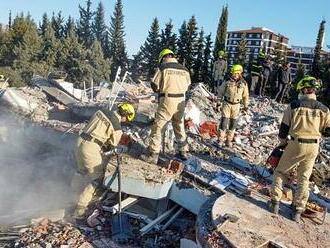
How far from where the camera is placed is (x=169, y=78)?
22.2 ft

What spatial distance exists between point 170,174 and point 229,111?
2406 mm

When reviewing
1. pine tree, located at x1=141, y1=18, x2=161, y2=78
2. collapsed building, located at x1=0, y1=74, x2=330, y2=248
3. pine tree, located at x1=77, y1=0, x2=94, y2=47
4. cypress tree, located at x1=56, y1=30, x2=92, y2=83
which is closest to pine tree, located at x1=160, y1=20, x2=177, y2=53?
Answer: pine tree, located at x1=141, y1=18, x2=161, y2=78

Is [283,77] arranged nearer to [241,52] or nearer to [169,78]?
[169,78]

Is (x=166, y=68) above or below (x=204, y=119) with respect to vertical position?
above

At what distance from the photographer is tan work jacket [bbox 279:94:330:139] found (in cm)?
527

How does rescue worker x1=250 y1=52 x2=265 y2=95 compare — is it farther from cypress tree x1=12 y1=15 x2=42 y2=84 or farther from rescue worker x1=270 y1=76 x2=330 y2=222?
cypress tree x1=12 y1=15 x2=42 y2=84

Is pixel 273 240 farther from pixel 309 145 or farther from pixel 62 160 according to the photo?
pixel 62 160

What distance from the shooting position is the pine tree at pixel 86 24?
61.4 metres

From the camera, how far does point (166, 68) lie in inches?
266

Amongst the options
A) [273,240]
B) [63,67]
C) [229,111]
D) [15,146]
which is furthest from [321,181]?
[63,67]

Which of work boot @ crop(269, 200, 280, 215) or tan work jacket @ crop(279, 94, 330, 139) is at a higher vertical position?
tan work jacket @ crop(279, 94, 330, 139)

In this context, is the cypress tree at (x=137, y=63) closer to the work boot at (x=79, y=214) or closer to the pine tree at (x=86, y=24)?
the pine tree at (x=86, y=24)

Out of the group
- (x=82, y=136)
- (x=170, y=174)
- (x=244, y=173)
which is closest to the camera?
(x=82, y=136)

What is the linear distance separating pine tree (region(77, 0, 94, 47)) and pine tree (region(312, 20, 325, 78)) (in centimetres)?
3105
